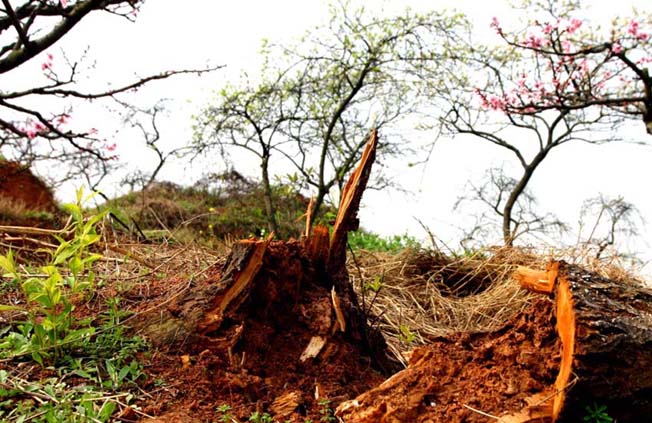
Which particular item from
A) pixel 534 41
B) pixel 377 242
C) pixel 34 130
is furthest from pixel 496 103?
pixel 34 130

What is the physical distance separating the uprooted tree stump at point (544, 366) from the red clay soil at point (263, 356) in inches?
15.3

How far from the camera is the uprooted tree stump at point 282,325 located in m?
2.82

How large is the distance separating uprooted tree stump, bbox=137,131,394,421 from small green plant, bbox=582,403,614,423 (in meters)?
1.06

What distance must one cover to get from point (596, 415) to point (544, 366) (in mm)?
272

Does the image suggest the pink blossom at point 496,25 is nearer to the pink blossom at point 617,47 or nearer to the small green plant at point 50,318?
the pink blossom at point 617,47

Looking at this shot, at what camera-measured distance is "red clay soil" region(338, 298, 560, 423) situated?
93.0 inches

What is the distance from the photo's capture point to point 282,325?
3152 millimetres

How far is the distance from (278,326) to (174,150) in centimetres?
1034

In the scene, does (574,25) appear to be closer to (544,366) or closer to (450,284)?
(450,284)

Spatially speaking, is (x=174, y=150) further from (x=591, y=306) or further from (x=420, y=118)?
(x=591, y=306)

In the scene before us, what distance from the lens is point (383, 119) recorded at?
12.5 m

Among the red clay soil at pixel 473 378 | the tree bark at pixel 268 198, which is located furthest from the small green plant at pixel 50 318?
the tree bark at pixel 268 198

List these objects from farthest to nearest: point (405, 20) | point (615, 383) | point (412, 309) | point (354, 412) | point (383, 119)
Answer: point (383, 119) → point (405, 20) → point (412, 309) → point (354, 412) → point (615, 383)

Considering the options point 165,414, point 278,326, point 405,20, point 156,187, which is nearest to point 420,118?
point 405,20
